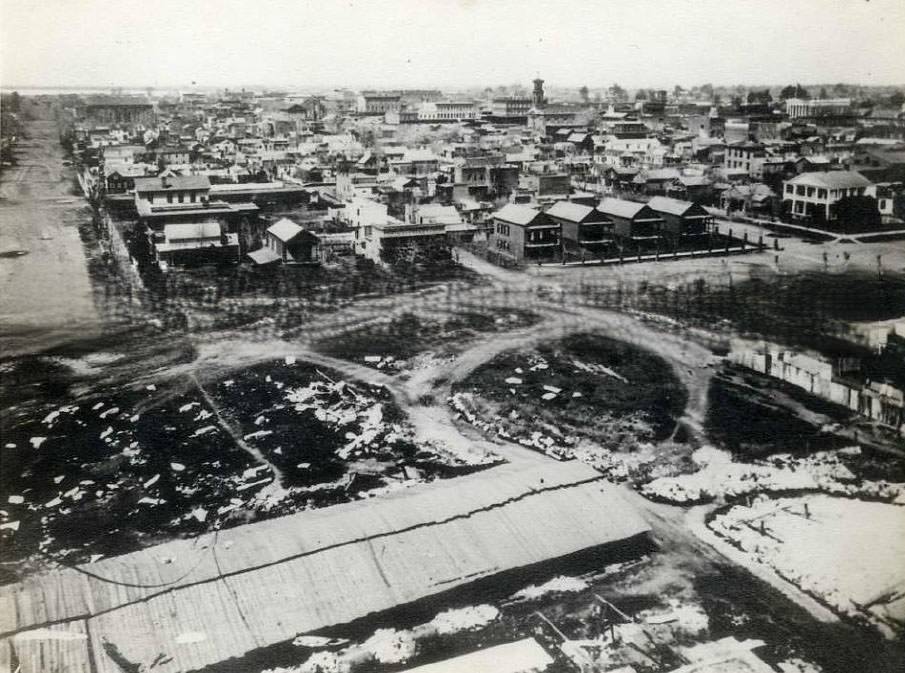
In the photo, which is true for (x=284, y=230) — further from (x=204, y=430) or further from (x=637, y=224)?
(x=637, y=224)

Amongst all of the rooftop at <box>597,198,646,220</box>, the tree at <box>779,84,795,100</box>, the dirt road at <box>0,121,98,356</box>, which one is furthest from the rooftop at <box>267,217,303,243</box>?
the tree at <box>779,84,795,100</box>

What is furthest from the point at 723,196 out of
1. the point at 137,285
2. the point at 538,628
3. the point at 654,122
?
the point at 538,628

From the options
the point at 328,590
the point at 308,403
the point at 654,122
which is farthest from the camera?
the point at 654,122

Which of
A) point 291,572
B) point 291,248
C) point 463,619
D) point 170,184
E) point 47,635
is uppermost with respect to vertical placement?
point 170,184

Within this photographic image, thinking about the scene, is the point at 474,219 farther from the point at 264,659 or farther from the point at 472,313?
the point at 264,659

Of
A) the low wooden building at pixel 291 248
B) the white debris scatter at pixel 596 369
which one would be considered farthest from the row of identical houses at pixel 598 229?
the white debris scatter at pixel 596 369

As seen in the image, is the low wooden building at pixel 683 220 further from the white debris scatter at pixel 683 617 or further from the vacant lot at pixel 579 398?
the white debris scatter at pixel 683 617

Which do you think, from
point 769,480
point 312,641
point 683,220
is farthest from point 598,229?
point 312,641

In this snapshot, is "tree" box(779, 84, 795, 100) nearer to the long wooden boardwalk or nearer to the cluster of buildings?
the cluster of buildings
